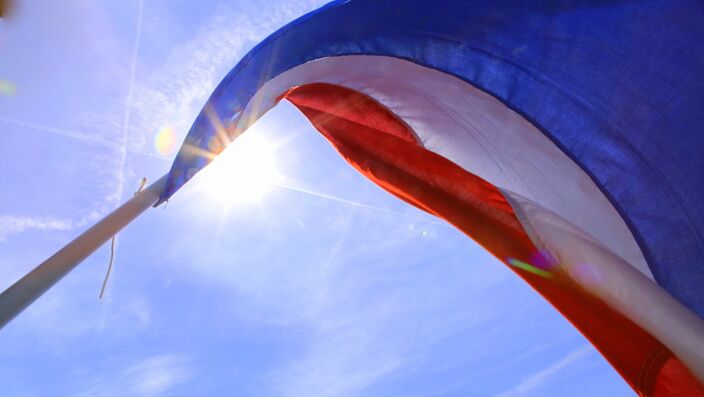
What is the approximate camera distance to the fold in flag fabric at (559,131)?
67.7 inches

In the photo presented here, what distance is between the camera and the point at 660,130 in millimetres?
1713

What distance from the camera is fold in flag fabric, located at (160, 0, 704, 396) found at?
67.7 inches

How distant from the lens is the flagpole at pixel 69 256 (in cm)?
133

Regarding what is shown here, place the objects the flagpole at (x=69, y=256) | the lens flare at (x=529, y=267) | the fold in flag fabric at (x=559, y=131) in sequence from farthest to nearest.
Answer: the lens flare at (x=529, y=267) → the fold in flag fabric at (x=559, y=131) → the flagpole at (x=69, y=256)

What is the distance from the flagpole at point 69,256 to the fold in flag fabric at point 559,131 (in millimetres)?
110

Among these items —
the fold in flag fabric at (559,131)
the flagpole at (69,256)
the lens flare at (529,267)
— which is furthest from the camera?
the lens flare at (529,267)

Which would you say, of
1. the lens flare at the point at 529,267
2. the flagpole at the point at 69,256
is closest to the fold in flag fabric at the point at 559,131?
the lens flare at the point at 529,267

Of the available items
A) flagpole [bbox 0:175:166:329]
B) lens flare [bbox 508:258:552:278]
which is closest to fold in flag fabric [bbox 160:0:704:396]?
lens flare [bbox 508:258:552:278]

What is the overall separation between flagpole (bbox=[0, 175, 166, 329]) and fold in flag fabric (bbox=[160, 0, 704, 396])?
0.36 feet

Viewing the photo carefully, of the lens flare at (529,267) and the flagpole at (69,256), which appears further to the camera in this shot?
the lens flare at (529,267)

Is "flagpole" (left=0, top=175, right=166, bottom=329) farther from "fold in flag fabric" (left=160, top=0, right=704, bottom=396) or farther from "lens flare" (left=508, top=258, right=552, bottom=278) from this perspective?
"lens flare" (left=508, top=258, right=552, bottom=278)

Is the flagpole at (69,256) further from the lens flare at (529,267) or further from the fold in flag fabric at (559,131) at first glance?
the lens flare at (529,267)

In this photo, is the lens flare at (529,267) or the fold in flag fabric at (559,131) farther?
the lens flare at (529,267)

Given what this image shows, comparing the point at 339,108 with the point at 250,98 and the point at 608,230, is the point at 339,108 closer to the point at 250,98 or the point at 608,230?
the point at 250,98
